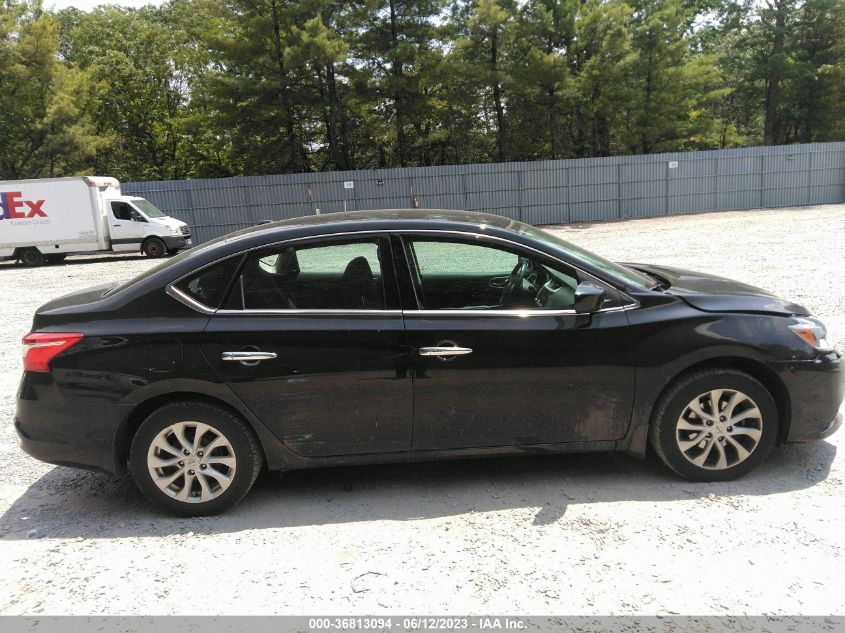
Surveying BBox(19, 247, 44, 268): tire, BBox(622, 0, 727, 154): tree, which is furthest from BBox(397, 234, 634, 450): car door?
BBox(622, 0, 727, 154): tree

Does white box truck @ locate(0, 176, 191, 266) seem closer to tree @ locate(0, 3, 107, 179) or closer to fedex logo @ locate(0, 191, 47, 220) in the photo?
fedex logo @ locate(0, 191, 47, 220)

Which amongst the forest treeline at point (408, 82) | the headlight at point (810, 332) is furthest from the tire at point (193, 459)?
the forest treeline at point (408, 82)

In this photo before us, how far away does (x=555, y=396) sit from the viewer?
3.45 metres

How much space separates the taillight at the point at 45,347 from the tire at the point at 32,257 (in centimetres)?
1907

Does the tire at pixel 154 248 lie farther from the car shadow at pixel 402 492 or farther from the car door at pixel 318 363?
the car door at pixel 318 363

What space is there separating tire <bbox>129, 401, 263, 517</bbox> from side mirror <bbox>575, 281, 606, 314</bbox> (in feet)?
6.37

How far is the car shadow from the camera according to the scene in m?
3.43

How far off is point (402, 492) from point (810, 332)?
2.53 metres

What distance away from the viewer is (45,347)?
11.2 ft

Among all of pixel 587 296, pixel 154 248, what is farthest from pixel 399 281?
pixel 154 248

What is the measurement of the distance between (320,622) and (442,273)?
207 cm

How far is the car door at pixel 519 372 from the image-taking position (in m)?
3.39

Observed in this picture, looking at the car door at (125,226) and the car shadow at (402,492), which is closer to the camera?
the car shadow at (402,492)

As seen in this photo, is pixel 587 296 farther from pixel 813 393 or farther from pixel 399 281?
pixel 813 393
